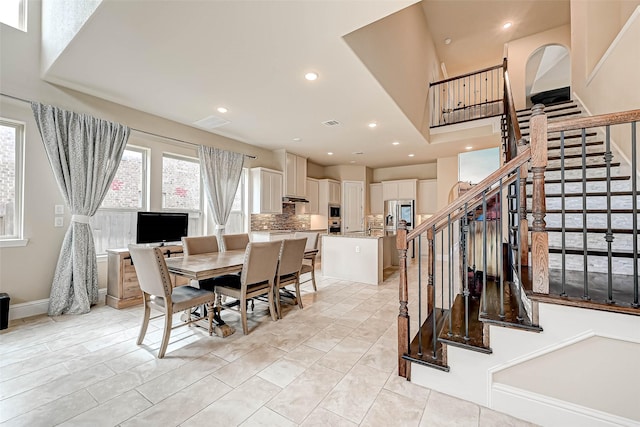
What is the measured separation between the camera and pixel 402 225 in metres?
1.98

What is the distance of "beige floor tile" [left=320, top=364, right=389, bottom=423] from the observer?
5.40 feet

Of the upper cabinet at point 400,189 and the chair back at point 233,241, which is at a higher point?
the upper cabinet at point 400,189

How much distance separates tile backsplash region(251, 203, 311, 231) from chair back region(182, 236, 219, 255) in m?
2.32

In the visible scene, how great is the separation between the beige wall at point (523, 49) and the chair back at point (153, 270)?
7039 mm

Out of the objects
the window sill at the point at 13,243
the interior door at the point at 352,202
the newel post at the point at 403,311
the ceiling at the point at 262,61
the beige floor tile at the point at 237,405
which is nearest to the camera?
the beige floor tile at the point at 237,405

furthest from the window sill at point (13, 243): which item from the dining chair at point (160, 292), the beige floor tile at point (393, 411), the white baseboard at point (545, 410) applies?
the white baseboard at point (545, 410)

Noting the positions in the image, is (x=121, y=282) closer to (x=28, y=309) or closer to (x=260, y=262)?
(x=28, y=309)

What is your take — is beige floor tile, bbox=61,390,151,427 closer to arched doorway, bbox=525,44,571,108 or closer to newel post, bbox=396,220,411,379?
newel post, bbox=396,220,411,379

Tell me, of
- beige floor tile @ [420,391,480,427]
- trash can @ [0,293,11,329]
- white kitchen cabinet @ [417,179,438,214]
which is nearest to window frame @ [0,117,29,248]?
trash can @ [0,293,11,329]

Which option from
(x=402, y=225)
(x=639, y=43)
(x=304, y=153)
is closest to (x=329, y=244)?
(x=304, y=153)

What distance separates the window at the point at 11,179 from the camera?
3.10 m

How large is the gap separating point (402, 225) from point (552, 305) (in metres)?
0.94

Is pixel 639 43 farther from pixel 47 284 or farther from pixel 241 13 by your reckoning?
pixel 47 284

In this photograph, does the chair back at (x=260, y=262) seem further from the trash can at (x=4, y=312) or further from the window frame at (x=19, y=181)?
the window frame at (x=19, y=181)
